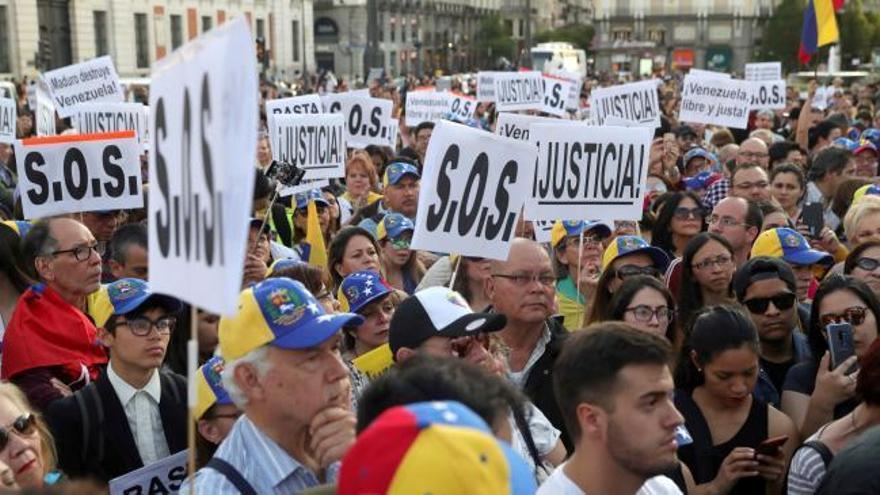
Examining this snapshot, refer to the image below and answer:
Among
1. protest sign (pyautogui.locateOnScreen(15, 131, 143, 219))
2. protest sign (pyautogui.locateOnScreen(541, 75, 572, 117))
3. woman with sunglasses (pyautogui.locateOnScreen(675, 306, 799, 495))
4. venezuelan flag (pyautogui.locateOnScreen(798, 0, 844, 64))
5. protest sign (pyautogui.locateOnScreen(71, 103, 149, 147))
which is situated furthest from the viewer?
venezuelan flag (pyautogui.locateOnScreen(798, 0, 844, 64))

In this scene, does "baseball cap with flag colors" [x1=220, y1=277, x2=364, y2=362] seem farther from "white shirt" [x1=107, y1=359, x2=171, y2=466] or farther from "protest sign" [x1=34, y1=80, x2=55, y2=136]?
"protest sign" [x1=34, y1=80, x2=55, y2=136]

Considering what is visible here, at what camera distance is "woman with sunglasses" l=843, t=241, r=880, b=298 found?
5.94 metres

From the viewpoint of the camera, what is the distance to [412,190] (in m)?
9.19

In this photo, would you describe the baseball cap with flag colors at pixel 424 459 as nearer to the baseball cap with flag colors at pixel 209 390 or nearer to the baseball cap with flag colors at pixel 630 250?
the baseball cap with flag colors at pixel 209 390

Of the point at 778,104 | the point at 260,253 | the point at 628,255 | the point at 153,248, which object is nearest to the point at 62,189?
the point at 260,253

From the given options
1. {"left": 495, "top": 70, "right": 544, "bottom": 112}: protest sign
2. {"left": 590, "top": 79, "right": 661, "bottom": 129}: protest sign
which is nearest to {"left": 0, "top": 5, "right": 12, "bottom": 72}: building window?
{"left": 495, "top": 70, "right": 544, "bottom": 112}: protest sign

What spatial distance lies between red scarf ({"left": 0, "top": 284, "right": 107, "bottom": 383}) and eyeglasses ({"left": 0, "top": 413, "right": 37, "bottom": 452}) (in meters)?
1.08

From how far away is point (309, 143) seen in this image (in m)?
10.0

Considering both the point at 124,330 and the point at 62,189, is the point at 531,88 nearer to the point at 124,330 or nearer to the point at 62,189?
the point at 62,189

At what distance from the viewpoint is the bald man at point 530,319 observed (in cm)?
472

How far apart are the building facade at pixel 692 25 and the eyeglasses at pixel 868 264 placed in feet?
311

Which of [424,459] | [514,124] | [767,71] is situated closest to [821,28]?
[767,71]

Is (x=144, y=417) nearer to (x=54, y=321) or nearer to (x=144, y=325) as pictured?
(x=144, y=325)

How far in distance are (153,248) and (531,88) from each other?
43.0 feet
